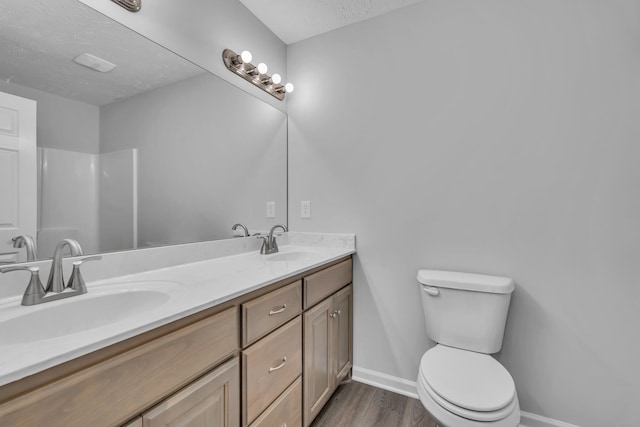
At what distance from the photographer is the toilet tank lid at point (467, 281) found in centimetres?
135

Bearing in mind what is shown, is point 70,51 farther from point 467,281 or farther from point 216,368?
point 467,281

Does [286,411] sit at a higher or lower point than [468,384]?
lower

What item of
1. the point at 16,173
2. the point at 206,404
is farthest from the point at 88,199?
the point at 206,404

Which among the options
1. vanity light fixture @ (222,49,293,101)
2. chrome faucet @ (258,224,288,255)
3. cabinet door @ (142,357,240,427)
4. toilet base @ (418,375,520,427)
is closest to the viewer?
cabinet door @ (142,357,240,427)

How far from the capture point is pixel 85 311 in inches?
34.7

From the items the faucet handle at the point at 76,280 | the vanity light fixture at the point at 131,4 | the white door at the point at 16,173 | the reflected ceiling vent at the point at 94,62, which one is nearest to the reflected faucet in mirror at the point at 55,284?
the faucet handle at the point at 76,280

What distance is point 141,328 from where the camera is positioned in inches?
26.4

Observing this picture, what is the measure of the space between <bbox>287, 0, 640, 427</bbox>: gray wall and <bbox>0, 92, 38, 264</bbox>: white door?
1431mm

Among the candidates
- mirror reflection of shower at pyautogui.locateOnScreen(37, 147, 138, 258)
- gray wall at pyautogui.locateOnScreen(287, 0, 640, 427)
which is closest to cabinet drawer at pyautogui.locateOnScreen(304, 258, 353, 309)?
gray wall at pyautogui.locateOnScreen(287, 0, 640, 427)

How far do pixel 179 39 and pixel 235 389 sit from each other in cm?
156

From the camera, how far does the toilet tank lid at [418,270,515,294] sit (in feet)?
4.43

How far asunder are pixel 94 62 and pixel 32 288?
2.75 ft

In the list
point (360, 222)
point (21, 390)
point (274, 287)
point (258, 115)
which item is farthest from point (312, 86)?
point (21, 390)

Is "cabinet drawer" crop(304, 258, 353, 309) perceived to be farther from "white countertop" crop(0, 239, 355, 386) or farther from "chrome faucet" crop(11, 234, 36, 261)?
"chrome faucet" crop(11, 234, 36, 261)
